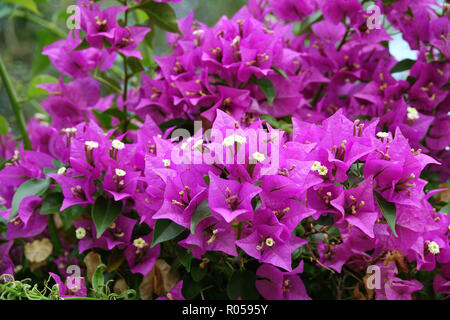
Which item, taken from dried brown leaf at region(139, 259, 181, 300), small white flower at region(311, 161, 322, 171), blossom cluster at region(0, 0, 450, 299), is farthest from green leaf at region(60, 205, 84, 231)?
small white flower at region(311, 161, 322, 171)

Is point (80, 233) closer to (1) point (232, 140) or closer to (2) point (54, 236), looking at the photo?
(2) point (54, 236)

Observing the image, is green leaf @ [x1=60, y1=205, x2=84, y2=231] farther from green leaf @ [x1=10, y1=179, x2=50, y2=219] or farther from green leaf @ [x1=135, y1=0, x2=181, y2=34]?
green leaf @ [x1=135, y1=0, x2=181, y2=34]

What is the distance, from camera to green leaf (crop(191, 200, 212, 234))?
22.7 inches

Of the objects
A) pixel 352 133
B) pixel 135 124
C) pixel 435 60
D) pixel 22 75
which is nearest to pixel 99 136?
pixel 135 124

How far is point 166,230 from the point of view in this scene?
24.0 inches

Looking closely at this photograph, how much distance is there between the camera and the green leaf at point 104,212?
2.23 ft

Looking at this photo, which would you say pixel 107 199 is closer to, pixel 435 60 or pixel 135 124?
pixel 135 124

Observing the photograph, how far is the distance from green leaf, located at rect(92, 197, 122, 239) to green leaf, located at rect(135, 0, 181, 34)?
1.16 ft

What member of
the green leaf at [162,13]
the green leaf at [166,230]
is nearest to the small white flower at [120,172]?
the green leaf at [166,230]

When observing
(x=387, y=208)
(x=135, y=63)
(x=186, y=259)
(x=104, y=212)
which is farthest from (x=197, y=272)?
(x=135, y=63)

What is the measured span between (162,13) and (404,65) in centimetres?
44

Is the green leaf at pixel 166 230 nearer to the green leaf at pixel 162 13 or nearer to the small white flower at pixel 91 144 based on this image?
the small white flower at pixel 91 144

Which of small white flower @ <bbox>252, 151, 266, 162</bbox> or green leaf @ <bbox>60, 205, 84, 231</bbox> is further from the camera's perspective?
green leaf @ <bbox>60, 205, 84, 231</bbox>

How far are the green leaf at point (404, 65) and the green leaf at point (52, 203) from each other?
0.60 m
